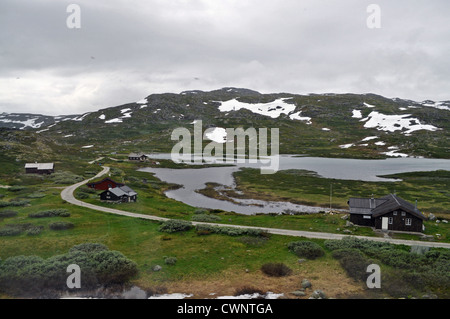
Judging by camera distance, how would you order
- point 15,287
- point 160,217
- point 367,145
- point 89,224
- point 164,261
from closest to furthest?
1. point 15,287
2. point 164,261
3. point 89,224
4. point 160,217
5. point 367,145

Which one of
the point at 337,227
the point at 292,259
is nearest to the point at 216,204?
the point at 337,227

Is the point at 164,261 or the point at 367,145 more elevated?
the point at 367,145

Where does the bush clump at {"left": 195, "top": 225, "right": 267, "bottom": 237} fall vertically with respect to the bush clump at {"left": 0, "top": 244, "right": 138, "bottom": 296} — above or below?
below

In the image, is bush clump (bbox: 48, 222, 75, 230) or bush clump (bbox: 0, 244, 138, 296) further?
bush clump (bbox: 48, 222, 75, 230)

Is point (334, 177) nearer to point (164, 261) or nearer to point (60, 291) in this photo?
point (164, 261)

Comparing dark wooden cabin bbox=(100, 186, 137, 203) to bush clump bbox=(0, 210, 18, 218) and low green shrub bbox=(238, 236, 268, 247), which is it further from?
low green shrub bbox=(238, 236, 268, 247)

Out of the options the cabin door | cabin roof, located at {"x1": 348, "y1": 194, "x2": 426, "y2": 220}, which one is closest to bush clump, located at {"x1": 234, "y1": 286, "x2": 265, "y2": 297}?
cabin roof, located at {"x1": 348, "y1": 194, "x2": 426, "y2": 220}
